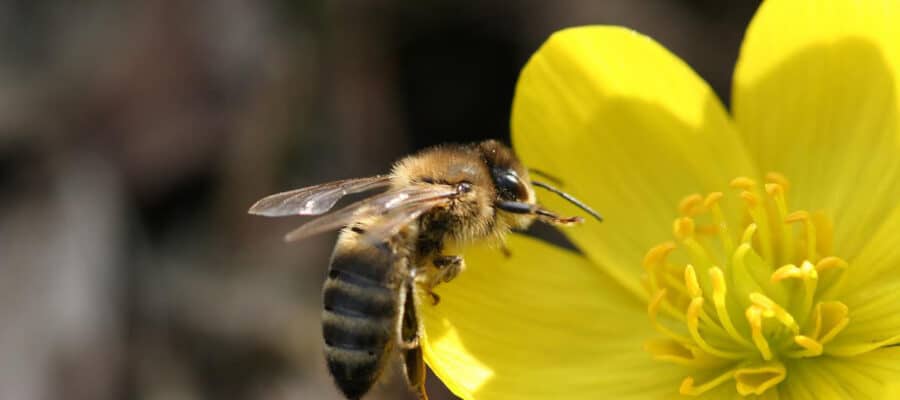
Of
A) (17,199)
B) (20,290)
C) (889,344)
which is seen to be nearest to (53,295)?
(20,290)

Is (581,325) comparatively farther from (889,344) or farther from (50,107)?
(50,107)

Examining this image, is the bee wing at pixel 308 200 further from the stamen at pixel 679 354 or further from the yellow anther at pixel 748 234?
the yellow anther at pixel 748 234

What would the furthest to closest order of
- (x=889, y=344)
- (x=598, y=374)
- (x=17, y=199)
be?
(x=17, y=199) → (x=598, y=374) → (x=889, y=344)

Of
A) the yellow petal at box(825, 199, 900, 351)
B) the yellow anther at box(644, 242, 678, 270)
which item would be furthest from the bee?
the yellow petal at box(825, 199, 900, 351)

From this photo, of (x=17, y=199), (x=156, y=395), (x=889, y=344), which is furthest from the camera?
(x=17, y=199)

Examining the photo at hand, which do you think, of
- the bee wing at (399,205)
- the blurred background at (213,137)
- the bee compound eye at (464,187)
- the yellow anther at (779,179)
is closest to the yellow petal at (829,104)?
the yellow anther at (779,179)

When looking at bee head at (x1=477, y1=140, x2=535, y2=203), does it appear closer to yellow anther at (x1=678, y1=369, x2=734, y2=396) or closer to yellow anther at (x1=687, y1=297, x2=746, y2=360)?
yellow anther at (x1=687, y1=297, x2=746, y2=360)
